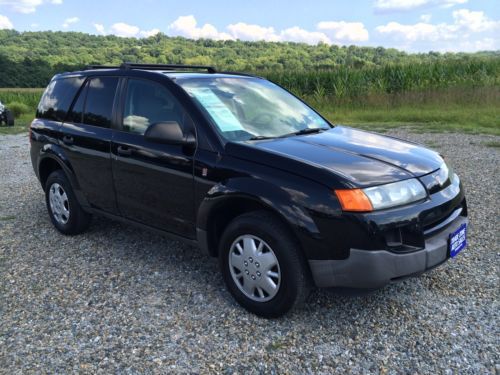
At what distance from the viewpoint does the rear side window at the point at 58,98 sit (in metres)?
4.78

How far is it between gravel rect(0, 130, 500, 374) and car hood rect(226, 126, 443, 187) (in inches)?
31.6

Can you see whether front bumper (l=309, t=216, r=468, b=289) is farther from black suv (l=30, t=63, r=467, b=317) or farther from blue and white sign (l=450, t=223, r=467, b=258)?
blue and white sign (l=450, t=223, r=467, b=258)

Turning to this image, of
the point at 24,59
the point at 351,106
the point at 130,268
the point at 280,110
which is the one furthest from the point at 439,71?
the point at 24,59

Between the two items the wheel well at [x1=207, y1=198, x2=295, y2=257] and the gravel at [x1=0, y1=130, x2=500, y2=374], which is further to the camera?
the wheel well at [x1=207, y1=198, x2=295, y2=257]

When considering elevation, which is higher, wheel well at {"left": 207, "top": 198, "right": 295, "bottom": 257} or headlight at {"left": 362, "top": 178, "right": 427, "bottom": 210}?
headlight at {"left": 362, "top": 178, "right": 427, "bottom": 210}

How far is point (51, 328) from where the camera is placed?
3168mm

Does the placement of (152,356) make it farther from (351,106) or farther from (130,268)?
(351,106)

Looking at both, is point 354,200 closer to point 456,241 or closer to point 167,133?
point 456,241

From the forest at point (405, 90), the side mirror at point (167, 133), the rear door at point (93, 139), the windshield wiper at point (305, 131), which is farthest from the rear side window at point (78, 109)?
the forest at point (405, 90)

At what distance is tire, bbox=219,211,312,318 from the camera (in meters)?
2.96

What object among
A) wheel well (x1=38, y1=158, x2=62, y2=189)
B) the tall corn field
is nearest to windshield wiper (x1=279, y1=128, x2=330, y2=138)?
wheel well (x1=38, y1=158, x2=62, y2=189)

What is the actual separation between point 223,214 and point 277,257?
632 mm

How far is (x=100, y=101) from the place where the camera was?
437cm

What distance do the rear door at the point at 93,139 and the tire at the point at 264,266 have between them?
1.52m
